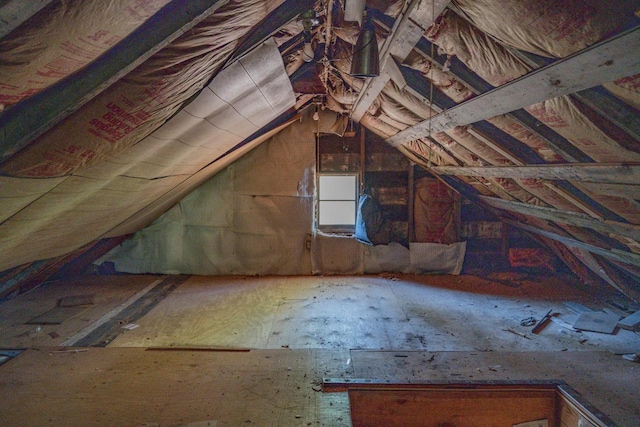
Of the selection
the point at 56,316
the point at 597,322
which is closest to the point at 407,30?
the point at 597,322

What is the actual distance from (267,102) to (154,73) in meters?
1.42

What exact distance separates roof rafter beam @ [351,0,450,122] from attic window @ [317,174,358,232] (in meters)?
2.87

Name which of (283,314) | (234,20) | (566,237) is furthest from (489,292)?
(234,20)

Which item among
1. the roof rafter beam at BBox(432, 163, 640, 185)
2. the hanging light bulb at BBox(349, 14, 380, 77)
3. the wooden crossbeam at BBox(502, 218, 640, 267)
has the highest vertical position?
the hanging light bulb at BBox(349, 14, 380, 77)

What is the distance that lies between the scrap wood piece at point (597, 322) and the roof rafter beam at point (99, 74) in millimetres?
4097

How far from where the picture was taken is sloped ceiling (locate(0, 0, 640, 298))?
1107mm

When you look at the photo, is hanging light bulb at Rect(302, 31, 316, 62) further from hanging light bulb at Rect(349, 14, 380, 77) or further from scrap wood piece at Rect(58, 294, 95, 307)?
scrap wood piece at Rect(58, 294, 95, 307)

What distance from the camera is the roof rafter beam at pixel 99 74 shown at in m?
1.30

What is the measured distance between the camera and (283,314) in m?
3.76

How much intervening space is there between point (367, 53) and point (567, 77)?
1004 mm

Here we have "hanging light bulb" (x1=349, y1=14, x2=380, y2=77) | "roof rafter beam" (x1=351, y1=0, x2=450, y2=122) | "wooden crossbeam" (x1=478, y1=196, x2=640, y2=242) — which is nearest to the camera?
"roof rafter beam" (x1=351, y1=0, x2=450, y2=122)

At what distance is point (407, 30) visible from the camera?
1.74 m

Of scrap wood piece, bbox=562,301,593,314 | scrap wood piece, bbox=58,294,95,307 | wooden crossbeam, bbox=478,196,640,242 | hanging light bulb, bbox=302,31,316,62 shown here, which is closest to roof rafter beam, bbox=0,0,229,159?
hanging light bulb, bbox=302,31,316,62

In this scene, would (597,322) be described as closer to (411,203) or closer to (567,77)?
(411,203)
